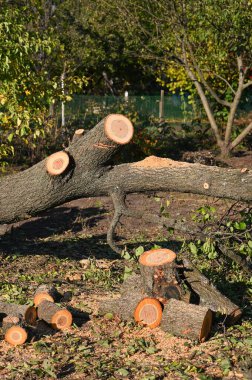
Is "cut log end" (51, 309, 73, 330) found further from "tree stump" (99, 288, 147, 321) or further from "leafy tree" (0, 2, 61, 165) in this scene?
"leafy tree" (0, 2, 61, 165)

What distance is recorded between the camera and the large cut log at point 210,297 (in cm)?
585

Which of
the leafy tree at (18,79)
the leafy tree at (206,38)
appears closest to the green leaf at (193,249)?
the leafy tree at (18,79)

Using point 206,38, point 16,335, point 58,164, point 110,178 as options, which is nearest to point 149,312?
point 16,335

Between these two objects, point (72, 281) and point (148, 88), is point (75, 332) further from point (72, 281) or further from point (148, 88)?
point (148, 88)

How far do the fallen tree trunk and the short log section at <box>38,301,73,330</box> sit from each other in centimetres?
89

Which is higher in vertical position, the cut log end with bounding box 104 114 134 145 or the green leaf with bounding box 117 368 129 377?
the cut log end with bounding box 104 114 134 145

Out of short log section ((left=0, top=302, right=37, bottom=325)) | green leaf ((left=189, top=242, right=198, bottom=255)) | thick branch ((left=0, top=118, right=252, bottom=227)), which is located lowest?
short log section ((left=0, top=302, right=37, bottom=325))

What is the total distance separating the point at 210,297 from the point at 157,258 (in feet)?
1.99

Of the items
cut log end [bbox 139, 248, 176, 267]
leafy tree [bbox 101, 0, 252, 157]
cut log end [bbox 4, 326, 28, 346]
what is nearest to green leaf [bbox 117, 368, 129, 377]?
cut log end [bbox 4, 326, 28, 346]

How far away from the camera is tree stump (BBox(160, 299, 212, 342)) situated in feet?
17.8

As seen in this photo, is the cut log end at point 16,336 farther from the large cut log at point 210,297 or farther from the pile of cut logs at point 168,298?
the large cut log at point 210,297

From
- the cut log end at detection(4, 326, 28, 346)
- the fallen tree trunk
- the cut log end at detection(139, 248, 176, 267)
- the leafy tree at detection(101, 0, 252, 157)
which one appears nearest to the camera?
the cut log end at detection(4, 326, 28, 346)

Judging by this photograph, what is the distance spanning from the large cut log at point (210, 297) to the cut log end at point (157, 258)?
0.90ft

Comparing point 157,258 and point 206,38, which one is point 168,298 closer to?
point 157,258
